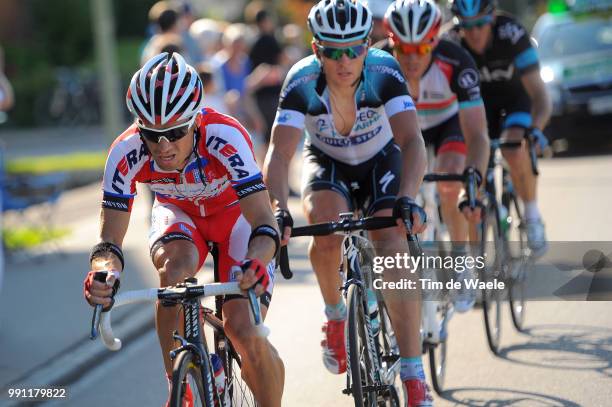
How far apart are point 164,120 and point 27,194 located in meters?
7.08

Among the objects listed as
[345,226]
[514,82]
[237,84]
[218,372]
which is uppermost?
[237,84]

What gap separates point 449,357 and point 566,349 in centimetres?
74

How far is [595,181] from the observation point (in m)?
13.9

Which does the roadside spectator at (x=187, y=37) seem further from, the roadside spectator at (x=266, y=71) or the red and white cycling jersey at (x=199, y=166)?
the red and white cycling jersey at (x=199, y=166)

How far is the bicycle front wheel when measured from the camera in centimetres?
412

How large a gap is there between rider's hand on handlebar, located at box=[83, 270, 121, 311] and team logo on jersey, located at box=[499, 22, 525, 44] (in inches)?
182

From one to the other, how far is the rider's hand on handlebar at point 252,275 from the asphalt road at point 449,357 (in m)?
2.15

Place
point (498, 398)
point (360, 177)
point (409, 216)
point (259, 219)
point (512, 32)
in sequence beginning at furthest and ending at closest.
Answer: point (512, 32)
point (498, 398)
point (360, 177)
point (409, 216)
point (259, 219)

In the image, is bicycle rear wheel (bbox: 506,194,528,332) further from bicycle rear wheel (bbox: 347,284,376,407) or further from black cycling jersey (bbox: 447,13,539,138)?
bicycle rear wheel (bbox: 347,284,376,407)

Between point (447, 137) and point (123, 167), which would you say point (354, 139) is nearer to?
point (123, 167)

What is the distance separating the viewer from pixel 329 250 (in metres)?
5.75

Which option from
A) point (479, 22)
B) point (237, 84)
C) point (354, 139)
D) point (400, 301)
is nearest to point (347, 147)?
point (354, 139)

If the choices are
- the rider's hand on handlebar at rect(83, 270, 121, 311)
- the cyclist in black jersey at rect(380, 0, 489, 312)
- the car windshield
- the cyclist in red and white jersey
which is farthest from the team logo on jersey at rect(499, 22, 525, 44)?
the car windshield

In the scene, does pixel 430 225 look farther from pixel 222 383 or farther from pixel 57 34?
pixel 57 34
